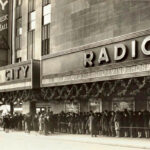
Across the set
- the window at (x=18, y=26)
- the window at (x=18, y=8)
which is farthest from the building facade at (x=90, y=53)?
the window at (x=18, y=8)

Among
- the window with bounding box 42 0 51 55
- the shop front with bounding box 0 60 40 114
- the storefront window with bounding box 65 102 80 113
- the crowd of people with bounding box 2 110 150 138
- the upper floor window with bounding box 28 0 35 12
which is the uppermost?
the upper floor window with bounding box 28 0 35 12

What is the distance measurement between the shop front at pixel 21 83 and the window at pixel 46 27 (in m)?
4.07

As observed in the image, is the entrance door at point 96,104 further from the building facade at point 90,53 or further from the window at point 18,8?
the window at point 18,8

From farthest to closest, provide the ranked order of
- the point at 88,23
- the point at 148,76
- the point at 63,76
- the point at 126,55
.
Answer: the point at 88,23, the point at 63,76, the point at 126,55, the point at 148,76

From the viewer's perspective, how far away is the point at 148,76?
2048cm

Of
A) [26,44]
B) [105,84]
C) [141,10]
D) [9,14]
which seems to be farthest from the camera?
[9,14]

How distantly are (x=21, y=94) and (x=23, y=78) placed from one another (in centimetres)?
227

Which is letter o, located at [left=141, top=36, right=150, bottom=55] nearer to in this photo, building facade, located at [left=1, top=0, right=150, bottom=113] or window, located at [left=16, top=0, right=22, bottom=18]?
building facade, located at [left=1, top=0, right=150, bottom=113]

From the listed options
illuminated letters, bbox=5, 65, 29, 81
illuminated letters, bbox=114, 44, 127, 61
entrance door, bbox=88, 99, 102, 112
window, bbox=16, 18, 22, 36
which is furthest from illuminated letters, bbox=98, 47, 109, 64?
window, bbox=16, 18, 22, 36

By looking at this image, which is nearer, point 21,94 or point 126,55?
point 126,55

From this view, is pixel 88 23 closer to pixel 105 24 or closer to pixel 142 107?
pixel 105 24

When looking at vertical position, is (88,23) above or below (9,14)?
→ below

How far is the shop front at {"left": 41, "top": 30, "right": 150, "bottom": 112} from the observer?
837 inches

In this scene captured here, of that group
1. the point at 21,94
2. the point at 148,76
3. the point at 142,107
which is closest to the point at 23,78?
the point at 21,94
